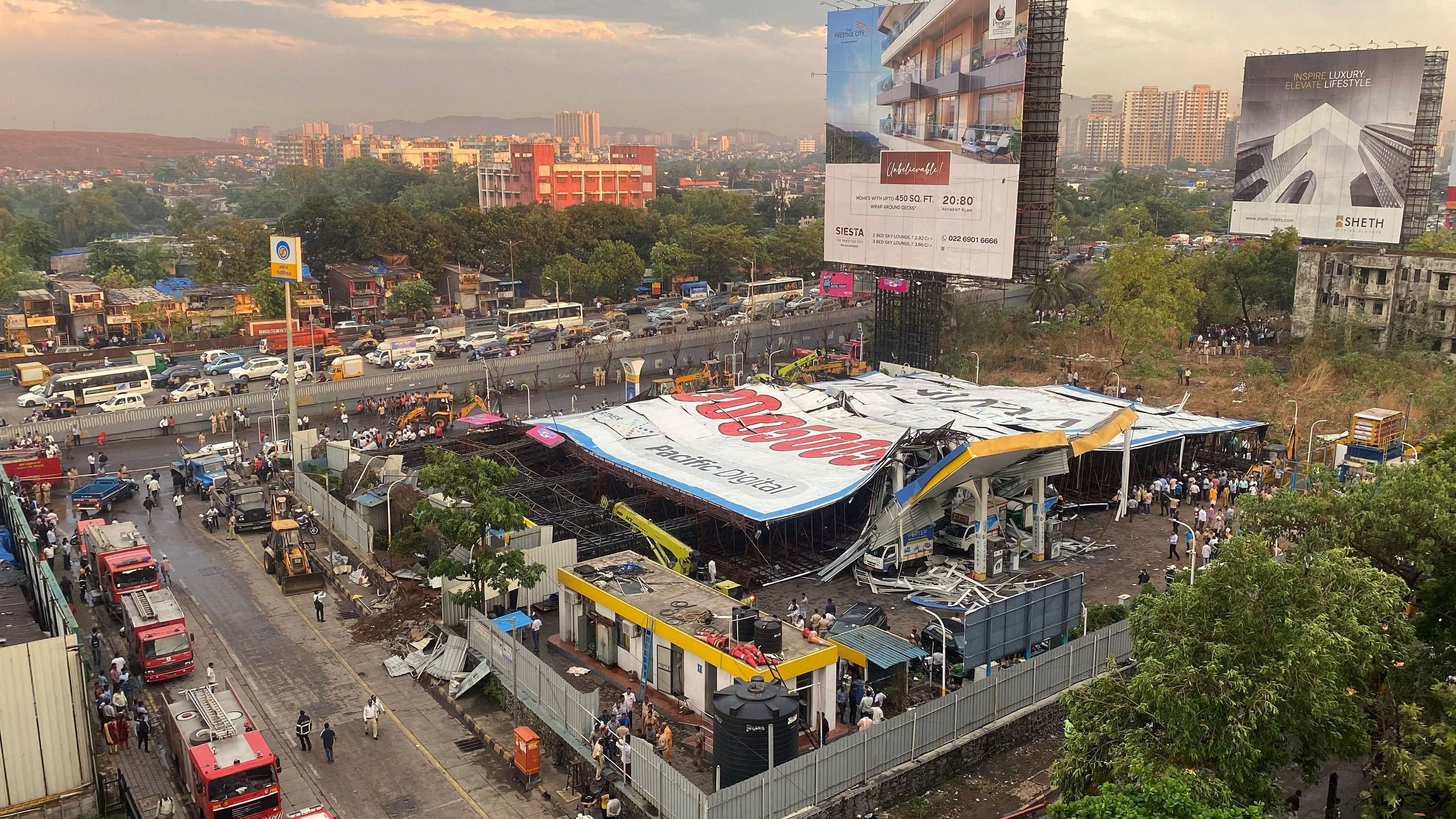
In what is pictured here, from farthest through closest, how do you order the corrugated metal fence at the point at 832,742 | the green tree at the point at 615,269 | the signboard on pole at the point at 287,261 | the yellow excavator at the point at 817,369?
the green tree at the point at 615,269, the yellow excavator at the point at 817,369, the signboard on pole at the point at 287,261, the corrugated metal fence at the point at 832,742

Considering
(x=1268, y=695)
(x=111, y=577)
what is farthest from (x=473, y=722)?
(x=1268, y=695)

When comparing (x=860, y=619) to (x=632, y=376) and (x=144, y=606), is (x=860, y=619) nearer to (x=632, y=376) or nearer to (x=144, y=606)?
(x=144, y=606)

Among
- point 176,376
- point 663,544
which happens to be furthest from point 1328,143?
point 176,376

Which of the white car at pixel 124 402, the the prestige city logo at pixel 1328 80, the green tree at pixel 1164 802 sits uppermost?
the the prestige city logo at pixel 1328 80

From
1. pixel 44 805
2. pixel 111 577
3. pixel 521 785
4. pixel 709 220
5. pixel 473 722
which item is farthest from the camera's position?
pixel 709 220

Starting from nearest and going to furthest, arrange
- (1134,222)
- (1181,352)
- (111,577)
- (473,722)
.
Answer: (473,722) → (111,577) → (1181,352) → (1134,222)

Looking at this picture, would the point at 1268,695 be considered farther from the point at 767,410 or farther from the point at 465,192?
the point at 465,192

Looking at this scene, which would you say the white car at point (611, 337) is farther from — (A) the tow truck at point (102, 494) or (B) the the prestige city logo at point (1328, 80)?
(B) the the prestige city logo at point (1328, 80)

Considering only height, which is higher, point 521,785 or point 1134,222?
point 1134,222

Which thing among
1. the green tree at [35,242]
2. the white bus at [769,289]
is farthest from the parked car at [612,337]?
the green tree at [35,242]
